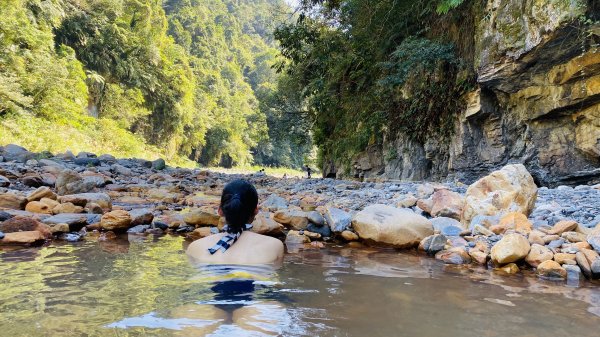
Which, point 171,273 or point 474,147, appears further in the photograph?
point 474,147

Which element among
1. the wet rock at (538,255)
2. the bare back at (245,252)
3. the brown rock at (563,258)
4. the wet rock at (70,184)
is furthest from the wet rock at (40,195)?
the brown rock at (563,258)

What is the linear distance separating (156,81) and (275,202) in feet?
93.7

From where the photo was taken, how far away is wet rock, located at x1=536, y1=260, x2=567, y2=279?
9.31 feet

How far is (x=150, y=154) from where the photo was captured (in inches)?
1121

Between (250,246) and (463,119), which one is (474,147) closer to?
(463,119)

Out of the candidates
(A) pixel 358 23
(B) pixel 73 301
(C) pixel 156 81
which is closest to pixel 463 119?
(A) pixel 358 23

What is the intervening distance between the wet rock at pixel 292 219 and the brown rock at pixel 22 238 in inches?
85.8

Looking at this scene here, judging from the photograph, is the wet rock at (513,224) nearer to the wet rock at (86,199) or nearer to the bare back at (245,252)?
the bare back at (245,252)

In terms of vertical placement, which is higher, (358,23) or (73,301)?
(358,23)

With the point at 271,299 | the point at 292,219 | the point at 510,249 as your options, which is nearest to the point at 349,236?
the point at 292,219

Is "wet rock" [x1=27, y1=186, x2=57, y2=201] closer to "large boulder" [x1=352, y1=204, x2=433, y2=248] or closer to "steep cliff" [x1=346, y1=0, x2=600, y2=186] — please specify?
"large boulder" [x1=352, y1=204, x2=433, y2=248]

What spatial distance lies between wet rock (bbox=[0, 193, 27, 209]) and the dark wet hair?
116 inches

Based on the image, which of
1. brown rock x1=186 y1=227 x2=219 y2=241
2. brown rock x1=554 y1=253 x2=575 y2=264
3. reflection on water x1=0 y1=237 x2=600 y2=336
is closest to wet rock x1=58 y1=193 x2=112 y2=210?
brown rock x1=186 y1=227 x2=219 y2=241

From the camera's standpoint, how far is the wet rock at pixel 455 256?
327 cm
